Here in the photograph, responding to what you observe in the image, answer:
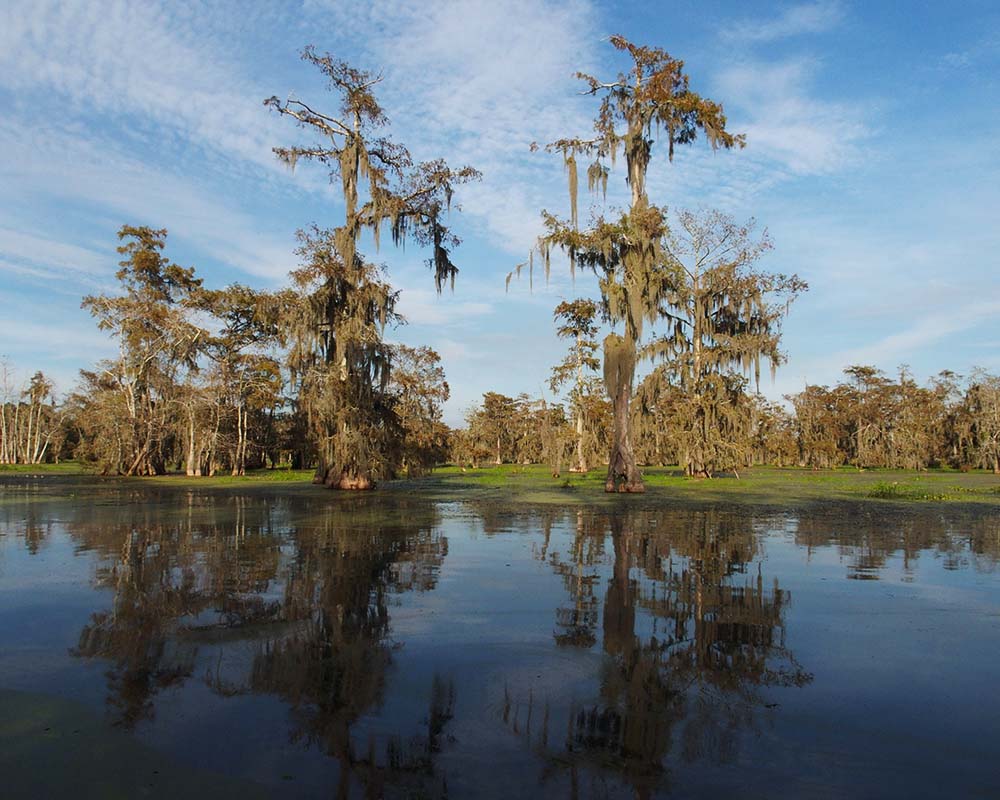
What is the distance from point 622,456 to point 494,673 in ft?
61.9

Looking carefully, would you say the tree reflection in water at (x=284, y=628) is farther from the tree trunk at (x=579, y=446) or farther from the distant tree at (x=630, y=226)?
the tree trunk at (x=579, y=446)

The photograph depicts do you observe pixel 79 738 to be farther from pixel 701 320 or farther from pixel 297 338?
pixel 701 320

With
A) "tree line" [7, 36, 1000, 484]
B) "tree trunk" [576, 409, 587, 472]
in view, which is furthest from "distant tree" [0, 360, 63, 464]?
"tree trunk" [576, 409, 587, 472]

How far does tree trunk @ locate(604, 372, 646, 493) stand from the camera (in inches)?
892

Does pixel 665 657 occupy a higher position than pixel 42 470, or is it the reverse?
pixel 665 657

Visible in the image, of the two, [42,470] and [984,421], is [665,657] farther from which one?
[984,421]

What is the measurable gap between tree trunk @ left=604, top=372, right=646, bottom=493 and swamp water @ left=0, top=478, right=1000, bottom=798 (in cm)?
1297

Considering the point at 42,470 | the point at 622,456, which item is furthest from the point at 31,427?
the point at 622,456

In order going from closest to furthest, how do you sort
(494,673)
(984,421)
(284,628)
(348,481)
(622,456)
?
(494,673) → (284,628) → (622,456) → (348,481) → (984,421)

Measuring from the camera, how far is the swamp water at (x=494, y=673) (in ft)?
10.1

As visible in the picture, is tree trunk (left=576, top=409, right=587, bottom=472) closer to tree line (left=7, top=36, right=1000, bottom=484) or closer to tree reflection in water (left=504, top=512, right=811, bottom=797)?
tree line (left=7, top=36, right=1000, bottom=484)

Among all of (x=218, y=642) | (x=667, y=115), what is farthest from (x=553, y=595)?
(x=667, y=115)

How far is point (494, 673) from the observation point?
14.6 ft

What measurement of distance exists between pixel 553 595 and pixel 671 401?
87.7ft
